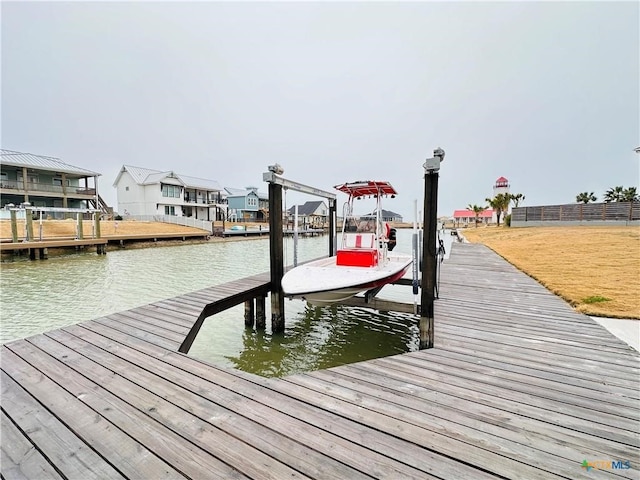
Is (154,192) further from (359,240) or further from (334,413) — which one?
(334,413)

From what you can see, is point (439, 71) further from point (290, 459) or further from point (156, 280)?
point (290, 459)

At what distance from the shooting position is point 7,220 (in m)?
20.7

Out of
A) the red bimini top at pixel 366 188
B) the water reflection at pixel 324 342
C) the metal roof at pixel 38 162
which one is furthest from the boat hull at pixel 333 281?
the metal roof at pixel 38 162

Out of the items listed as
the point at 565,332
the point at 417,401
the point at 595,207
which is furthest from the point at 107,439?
the point at 595,207

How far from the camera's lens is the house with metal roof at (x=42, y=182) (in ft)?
86.8

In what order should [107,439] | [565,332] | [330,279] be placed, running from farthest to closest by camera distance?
[330,279]
[565,332]
[107,439]

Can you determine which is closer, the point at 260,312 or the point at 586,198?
the point at 260,312

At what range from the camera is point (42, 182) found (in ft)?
96.6

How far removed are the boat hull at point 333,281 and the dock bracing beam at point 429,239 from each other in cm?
103

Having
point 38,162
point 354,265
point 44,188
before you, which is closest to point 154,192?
point 44,188

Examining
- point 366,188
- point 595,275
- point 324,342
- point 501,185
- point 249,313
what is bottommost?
point 324,342

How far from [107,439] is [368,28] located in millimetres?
29018

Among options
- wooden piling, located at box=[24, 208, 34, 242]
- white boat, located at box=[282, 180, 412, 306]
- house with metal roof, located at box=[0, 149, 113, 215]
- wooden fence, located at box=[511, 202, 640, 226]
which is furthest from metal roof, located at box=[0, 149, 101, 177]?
wooden fence, located at box=[511, 202, 640, 226]

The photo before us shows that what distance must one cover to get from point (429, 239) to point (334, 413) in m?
2.85
